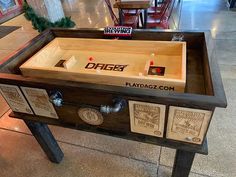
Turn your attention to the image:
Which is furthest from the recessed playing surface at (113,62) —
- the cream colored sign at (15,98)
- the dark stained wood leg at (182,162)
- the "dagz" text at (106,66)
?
the dark stained wood leg at (182,162)

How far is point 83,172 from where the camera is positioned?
4.56ft

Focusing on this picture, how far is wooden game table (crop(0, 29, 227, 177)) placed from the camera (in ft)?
2.21

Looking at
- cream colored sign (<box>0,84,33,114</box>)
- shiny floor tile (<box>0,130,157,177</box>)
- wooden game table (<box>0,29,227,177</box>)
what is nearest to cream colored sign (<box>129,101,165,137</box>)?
wooden game table (<box>0,29,227,177</box>)

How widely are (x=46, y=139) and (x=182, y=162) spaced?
815mm

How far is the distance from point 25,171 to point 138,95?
1.22m

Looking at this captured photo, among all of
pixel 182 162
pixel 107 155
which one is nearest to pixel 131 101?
pixel 182 162

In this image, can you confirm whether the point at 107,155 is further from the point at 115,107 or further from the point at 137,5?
the point at 137,5

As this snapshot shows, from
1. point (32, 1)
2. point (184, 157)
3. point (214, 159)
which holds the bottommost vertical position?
point (214, 159)

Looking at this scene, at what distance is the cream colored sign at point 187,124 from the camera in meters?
0.66

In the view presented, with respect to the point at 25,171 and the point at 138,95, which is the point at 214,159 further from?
the point at 25,171

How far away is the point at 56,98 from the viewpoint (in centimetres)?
79

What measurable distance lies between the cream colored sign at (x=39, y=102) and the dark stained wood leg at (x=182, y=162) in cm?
61

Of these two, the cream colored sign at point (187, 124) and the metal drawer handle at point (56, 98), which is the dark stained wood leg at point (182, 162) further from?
the metal drawer handle at point (56, 98)

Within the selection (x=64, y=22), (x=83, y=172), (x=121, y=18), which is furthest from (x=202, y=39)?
(x=64, y=22)
